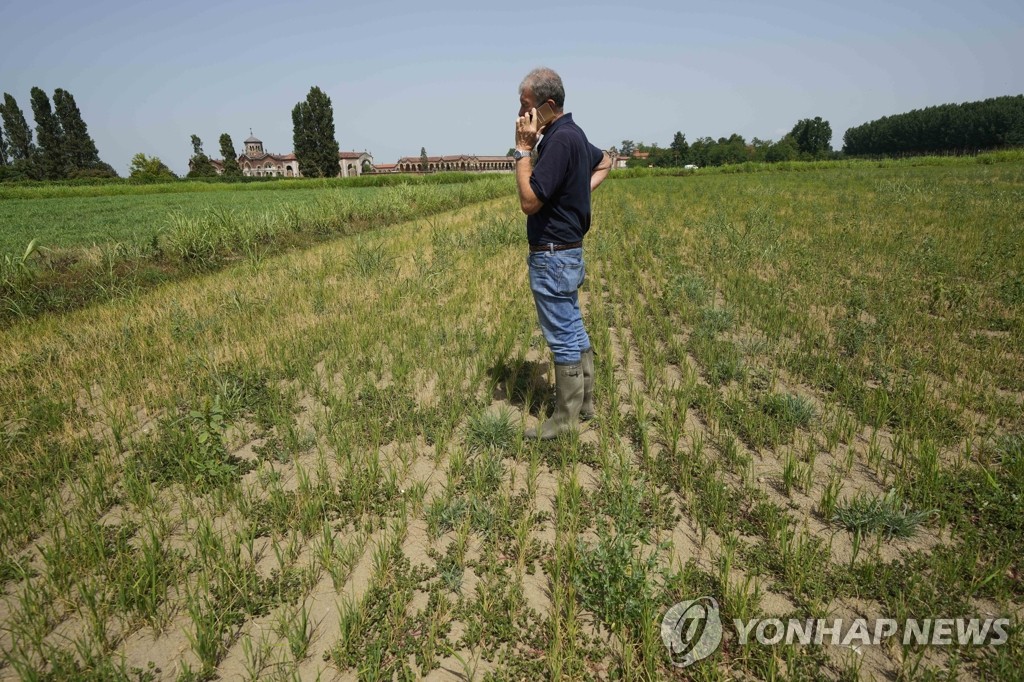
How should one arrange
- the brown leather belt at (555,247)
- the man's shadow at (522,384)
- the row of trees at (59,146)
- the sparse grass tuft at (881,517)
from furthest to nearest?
the row of trees at (59,146) < the man's shadow at (522,384) < the brown leather belt at (555,247) < the sparse grass tuft at (881,517)

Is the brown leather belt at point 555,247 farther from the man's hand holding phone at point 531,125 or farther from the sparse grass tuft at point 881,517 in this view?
the sparse grass tuft at point 881,517

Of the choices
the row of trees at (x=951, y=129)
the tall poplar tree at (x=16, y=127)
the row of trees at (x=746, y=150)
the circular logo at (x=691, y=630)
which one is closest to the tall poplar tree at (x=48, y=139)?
the tall poplar tree at (x=16, y=127)

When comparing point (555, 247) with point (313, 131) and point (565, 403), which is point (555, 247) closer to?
point (565, 403)

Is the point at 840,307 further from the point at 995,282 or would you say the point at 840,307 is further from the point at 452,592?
the point at 452,592

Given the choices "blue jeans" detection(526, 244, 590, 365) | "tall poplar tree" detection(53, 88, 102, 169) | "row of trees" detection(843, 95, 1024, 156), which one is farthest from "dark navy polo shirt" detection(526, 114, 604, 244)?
"row of trees" detection(843, 95, 1024, 156)

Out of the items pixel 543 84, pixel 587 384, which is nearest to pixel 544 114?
pixel 543 84

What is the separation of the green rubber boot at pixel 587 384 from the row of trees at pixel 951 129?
12737 cm

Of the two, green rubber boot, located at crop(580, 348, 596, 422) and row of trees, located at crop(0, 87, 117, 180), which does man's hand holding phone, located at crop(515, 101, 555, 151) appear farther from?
row of trees, located at crop(0, 87, 117, 180)

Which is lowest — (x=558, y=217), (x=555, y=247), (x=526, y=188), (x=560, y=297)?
(x=560, y=297)

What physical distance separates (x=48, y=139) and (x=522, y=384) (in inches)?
3890

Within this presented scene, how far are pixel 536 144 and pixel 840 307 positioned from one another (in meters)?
5.21

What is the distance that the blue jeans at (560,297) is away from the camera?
10.8 feet

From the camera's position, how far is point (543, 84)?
120 inches

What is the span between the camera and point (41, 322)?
6324 mm
